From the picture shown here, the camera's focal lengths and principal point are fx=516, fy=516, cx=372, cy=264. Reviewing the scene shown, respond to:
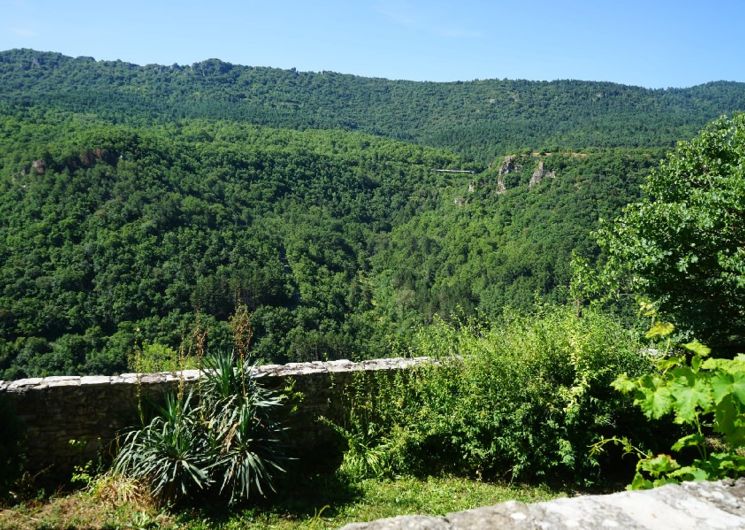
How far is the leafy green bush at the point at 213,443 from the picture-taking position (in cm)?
500

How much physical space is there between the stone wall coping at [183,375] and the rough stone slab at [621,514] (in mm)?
4293

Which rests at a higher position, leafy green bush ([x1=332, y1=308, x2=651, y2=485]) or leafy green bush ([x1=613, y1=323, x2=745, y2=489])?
leafy green bush ([x1=613, y1=323, x2=745, y2=489])

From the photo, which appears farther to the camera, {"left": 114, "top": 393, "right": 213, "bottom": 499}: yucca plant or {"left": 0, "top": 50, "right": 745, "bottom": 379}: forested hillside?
{"left": 0, "top": 50, "right": 745, "bottom": 379}: forested hillside

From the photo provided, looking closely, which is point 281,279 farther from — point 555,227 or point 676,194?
point 676,194

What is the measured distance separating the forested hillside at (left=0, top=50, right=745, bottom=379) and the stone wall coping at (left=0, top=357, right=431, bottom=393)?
34 cm

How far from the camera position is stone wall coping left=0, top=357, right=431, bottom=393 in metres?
5.65

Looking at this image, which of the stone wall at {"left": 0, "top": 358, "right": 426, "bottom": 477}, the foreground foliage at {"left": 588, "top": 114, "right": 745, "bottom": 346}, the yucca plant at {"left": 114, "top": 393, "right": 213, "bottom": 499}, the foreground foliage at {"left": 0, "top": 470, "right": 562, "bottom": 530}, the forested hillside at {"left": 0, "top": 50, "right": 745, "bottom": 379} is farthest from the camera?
the forested hillside at {"left": 0, "top": 50, "right": 745, "bottom": 379}

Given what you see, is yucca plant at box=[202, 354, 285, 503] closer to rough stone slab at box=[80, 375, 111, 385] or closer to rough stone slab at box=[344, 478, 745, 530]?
rough stone slab at box=[80, 375, 111, 385]

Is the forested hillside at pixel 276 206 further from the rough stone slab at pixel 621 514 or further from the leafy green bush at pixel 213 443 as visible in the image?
the rough stone slab at pixel 621 514

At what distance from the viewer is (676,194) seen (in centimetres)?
855

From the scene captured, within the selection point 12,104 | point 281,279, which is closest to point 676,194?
point 281,279

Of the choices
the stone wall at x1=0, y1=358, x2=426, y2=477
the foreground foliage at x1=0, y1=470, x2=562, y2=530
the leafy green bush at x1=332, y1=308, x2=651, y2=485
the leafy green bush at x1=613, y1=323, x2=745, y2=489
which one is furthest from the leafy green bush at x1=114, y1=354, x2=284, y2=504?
the leafy green bush at x1=613, y1=323, x2=745, y2=489

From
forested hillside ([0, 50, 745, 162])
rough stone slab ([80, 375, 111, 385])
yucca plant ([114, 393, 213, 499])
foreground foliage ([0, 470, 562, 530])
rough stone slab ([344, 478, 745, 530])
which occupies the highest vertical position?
forested hillside ([0, 50, 745, 162])

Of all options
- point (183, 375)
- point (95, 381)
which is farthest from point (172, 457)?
point (95, 381)
